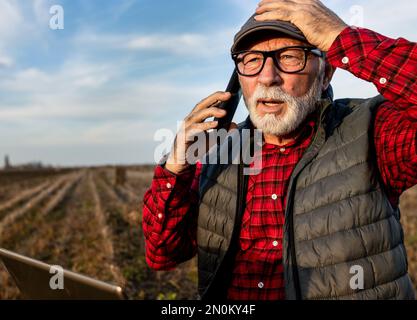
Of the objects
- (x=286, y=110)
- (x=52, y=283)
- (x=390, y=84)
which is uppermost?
(x=286, y=110)

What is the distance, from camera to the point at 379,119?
233cm

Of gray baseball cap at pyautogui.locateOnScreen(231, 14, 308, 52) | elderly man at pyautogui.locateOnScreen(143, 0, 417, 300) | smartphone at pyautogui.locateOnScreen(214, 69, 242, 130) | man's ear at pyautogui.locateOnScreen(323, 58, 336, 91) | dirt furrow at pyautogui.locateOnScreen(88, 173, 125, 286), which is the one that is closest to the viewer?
elderly man at pyautogui.locateOnScreen(143, 0, 417, 300)

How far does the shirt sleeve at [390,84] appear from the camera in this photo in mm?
1932

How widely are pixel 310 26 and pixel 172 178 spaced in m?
1.15

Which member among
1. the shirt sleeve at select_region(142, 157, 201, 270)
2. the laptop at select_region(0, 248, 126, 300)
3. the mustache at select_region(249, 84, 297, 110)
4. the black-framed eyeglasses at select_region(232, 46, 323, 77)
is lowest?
the laptop at select_region(0, 248, 126, 300)

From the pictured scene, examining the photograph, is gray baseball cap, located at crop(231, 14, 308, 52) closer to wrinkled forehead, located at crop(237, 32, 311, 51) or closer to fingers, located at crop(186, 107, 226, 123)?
wrinkled forehead, located at crop(237, 32, 311, 51)

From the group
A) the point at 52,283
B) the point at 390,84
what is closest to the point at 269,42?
the point at 390,84

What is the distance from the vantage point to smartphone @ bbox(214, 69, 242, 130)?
260 cm

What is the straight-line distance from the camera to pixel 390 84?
1.98 m

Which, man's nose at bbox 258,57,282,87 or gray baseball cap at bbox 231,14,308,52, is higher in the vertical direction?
gray baseball cap at bbox 231,14,308,52

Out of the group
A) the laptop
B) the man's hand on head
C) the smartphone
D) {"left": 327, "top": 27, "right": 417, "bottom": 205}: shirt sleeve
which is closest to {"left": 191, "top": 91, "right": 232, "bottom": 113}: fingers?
the smartphone

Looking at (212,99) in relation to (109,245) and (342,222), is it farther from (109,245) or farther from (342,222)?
(109,245)

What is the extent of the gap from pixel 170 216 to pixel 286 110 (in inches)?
37.7

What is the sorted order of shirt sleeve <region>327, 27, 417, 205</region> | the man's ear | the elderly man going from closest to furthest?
shirt sleeve <region>327, 27, 417, 205</region>
the elderly man
the man's ear
